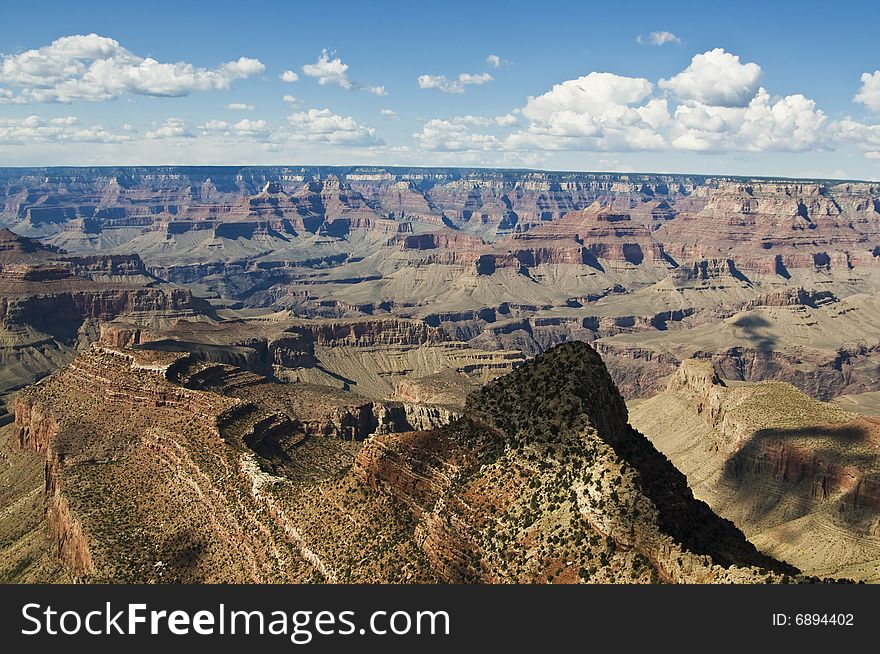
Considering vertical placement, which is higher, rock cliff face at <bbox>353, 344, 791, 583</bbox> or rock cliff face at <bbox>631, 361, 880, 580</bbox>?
rock cliff face at <bbox>353, 344, 791, 583</bbox>

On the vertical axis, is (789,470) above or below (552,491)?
below

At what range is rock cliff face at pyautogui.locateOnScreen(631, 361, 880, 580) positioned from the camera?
108812 mm

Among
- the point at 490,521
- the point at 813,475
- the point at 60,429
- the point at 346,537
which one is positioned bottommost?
the point at 813,475

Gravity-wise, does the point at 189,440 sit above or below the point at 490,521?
below

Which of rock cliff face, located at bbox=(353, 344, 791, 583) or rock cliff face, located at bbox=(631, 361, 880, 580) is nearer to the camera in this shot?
rock cliff face, located at bbox=(353, 344, 791, 583)

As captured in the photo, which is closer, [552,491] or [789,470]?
[552,491]

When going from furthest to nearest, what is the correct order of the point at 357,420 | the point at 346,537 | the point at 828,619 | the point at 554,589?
the point at 357,420 < the point at 346,537 < the point at 554,589 < the point at 828,619

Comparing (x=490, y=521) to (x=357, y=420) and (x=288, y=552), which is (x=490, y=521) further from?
(x=357, y=420)

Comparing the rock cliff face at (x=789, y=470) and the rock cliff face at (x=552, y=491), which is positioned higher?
the rock cliff face at (x=552, y=491)

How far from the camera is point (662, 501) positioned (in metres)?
49.7

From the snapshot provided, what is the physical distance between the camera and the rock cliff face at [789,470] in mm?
108812

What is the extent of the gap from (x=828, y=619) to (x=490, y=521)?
18.9 m

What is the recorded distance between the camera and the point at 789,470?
420 feet

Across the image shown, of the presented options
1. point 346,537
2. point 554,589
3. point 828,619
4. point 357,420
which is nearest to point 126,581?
point 346,537
